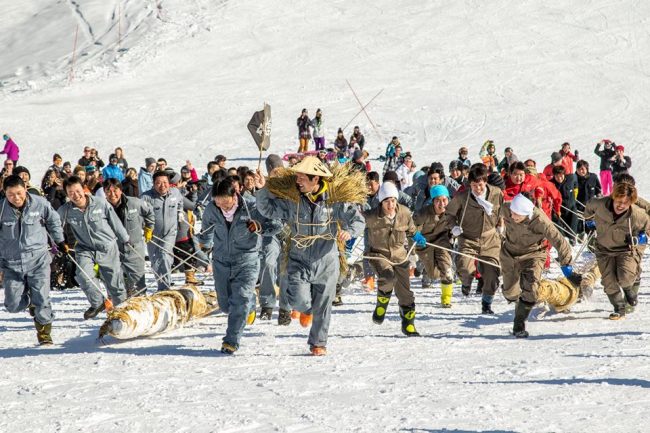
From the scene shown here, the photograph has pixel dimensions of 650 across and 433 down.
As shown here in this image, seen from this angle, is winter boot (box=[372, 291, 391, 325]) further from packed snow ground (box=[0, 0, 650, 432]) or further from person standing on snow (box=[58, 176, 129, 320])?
person standing on snow (box=[58, 176, 129, 320])

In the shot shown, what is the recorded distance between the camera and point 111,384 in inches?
257

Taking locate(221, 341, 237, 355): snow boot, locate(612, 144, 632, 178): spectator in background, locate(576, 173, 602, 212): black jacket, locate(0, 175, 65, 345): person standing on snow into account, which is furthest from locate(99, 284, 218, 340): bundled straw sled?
locate(612, 144, 632, 178): spectator in background

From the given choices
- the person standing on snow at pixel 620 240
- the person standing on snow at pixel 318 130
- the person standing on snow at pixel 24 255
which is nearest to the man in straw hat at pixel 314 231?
the person standing on snow at pixel 24 255

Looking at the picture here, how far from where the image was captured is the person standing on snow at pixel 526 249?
8.30 metres

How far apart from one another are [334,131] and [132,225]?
2128 cm

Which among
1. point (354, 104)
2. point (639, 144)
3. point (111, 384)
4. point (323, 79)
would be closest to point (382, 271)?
point (111, 384)

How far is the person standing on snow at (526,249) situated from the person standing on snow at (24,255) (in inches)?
171

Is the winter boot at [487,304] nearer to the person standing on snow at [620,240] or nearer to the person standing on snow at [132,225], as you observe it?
the person standing on snow at [620,240]

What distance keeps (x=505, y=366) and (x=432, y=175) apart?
15.2ft

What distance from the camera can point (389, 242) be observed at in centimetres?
881

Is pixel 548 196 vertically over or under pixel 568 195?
under

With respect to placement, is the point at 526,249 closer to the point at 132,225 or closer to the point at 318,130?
the point at 132,225

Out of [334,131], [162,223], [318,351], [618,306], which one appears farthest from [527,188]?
[334,131]

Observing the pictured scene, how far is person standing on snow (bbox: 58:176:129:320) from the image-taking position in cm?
955
